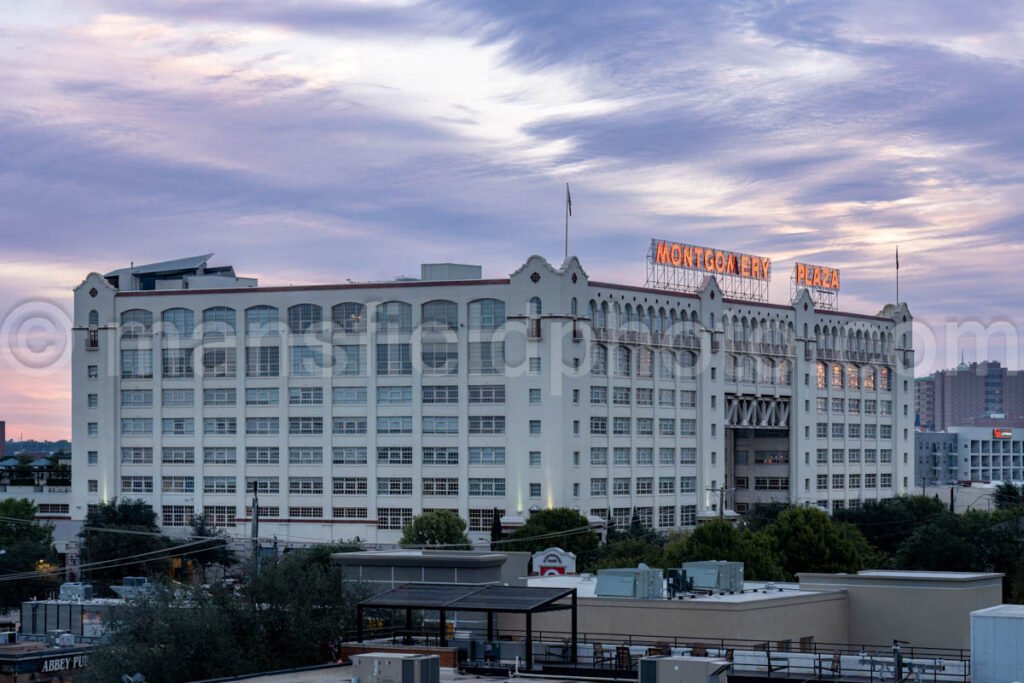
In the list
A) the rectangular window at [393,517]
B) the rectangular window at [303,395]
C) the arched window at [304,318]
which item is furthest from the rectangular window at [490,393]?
the arched window at [304,318]

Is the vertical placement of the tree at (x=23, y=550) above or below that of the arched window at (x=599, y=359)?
below

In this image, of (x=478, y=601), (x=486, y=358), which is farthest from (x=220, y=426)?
(x=478, y=601)

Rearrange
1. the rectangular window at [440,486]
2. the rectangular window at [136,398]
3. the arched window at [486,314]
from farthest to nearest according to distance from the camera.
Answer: the rectangular window at [136,398], the rectangular window at [440,486], the arched window at [486,314]

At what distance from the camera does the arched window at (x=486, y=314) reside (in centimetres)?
17762

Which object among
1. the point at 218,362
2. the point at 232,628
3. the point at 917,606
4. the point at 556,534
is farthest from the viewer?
the point at 218,362

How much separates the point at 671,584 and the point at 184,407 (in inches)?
4879

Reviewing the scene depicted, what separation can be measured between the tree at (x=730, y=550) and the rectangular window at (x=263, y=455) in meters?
70.3

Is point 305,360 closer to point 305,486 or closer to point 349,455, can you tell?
point 349,455

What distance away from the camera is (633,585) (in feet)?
244

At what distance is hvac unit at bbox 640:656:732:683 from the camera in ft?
152

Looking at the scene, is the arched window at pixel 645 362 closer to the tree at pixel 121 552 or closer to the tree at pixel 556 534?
the tree at pixel 556 534

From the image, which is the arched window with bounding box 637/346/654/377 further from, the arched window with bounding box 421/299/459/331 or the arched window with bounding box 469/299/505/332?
the arched window with bounding box 421/299/459/331

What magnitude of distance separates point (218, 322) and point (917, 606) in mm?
123816

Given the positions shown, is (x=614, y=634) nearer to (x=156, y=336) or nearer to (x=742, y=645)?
(x=742, y=645)
